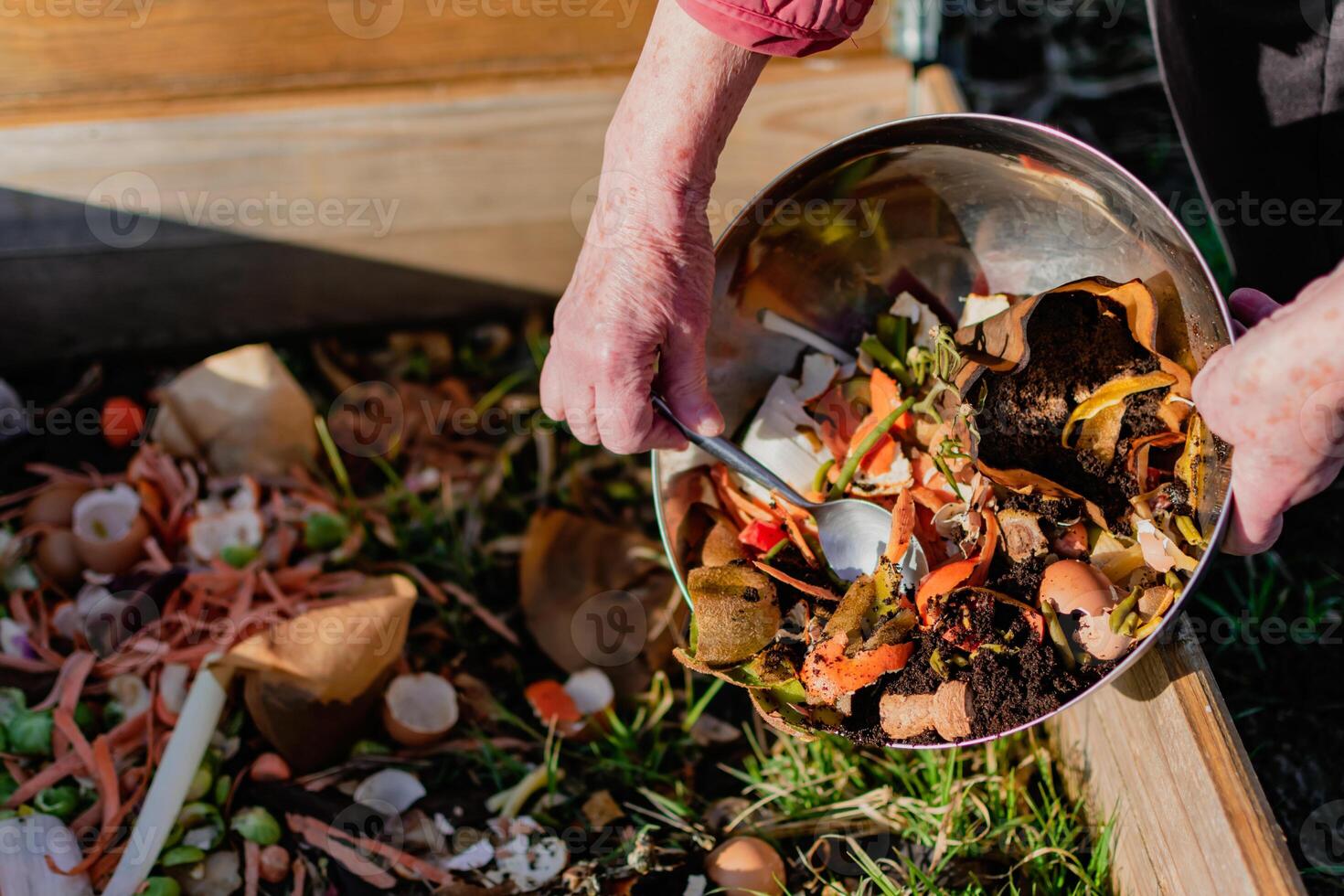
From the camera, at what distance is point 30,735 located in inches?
65.9

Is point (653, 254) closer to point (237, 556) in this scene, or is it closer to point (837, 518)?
point (837, 518)

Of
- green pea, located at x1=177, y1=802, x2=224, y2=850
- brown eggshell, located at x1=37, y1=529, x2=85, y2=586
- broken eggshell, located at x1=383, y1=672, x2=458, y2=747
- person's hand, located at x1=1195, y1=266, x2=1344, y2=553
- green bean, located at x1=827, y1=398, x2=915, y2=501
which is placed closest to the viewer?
person's hand, located at x1=1195, y1=266, x2=1344, y2=553

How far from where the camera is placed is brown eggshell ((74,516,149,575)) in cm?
190

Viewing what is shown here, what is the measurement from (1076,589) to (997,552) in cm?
12

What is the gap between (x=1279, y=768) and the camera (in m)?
1.70

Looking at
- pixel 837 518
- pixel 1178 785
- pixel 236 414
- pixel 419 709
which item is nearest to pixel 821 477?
pixel 837 518

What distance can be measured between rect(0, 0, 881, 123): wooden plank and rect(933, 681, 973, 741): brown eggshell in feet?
5.17

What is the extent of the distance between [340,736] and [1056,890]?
118 cm

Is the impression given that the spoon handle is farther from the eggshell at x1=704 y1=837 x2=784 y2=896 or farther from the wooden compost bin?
the wooden compost bin

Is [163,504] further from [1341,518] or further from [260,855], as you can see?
[1341,518]

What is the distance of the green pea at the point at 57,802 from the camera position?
161cm

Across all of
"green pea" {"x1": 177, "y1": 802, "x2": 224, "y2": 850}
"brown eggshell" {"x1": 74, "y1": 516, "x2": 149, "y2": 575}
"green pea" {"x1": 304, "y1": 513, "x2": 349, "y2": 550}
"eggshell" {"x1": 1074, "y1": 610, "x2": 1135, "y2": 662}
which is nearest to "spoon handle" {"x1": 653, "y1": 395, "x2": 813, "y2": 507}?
"eggshell" {"x1": 1074, "y1": 610, "x2": 1135, "y2": 662}

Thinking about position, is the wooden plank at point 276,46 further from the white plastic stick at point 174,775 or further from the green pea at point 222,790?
the green pea at point 222,790

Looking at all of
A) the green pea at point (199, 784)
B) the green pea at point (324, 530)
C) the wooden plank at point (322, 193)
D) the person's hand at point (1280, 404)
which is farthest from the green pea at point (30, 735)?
the person's hand at point (1280, 404)
